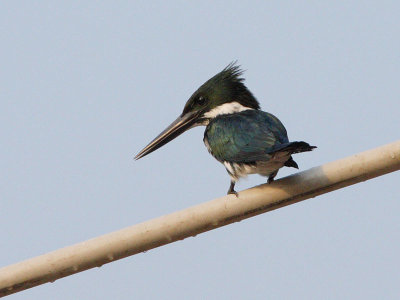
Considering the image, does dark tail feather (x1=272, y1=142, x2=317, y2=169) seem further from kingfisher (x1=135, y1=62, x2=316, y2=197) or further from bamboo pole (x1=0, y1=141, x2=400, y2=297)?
bamboo pole (x1=0, y1=141, x2=400, y2=297)

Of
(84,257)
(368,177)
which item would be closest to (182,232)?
(84,257)

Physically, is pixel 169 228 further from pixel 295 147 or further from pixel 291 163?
pixel 291 163

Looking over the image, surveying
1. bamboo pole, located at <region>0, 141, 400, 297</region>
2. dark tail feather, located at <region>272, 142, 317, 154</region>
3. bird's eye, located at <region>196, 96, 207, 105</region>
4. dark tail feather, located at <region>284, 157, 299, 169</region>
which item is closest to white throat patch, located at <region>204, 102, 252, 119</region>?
bird's eye, located at <region>196, 96, 207, 105</region>

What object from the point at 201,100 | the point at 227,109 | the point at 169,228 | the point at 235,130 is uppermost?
the point at 201,100

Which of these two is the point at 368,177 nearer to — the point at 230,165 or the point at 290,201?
the point at 290,201

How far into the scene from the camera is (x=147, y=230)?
3018mm

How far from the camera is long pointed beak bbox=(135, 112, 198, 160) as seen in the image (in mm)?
5750

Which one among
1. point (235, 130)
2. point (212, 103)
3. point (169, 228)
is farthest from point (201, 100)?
point (169, 228)

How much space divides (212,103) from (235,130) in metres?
0.95

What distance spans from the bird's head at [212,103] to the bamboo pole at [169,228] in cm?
243

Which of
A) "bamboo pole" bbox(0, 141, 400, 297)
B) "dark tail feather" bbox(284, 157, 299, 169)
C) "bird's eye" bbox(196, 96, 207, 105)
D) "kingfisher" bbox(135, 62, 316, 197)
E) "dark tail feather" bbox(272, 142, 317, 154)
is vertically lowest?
"bamboo pole" bbox(0, 141, 400, 297)

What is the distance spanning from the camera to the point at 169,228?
3051 millimetres

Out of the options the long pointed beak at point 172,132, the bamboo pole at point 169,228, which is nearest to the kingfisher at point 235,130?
the long pointed beak at point 172,132

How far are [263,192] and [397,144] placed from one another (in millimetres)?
681
